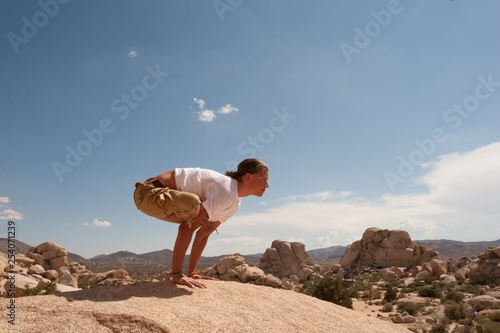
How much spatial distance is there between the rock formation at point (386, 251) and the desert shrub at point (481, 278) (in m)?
9.85

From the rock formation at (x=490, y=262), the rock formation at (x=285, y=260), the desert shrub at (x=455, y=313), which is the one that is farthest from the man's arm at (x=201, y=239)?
the rock formation at (x=285, y=260)

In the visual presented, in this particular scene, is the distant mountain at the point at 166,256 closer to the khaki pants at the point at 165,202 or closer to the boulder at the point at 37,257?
the boulder at the point at 37,257

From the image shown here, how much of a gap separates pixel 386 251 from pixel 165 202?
36.7 meters

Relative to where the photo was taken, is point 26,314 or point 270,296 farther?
point 270,296

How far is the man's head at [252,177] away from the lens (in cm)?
417

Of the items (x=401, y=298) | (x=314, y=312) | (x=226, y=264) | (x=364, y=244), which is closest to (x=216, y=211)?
(x=314, y=312)

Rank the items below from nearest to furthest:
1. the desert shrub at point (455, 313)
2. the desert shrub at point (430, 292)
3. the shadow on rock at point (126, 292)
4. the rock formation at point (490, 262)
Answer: the shadow on rock at point (126, 292) < the desert shrub at point (455, 313) < the desert shrub at point (430, 292) < the rock formation at point (490, 262)

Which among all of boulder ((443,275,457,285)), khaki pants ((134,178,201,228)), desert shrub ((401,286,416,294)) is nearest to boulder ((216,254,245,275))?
desert shrub ((401,286,416,294))

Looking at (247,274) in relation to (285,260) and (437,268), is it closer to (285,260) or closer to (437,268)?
(437,268)

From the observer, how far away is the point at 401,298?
686 inches

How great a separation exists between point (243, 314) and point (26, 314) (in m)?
1.98

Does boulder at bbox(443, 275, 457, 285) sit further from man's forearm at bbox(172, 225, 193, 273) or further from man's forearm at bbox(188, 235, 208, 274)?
man's forearm at bbox(172, 225, 193, 273)

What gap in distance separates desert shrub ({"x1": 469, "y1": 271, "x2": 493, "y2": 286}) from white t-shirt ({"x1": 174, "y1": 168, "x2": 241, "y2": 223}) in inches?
992

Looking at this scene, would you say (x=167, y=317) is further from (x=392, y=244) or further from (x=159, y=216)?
(x=392, y=244)
